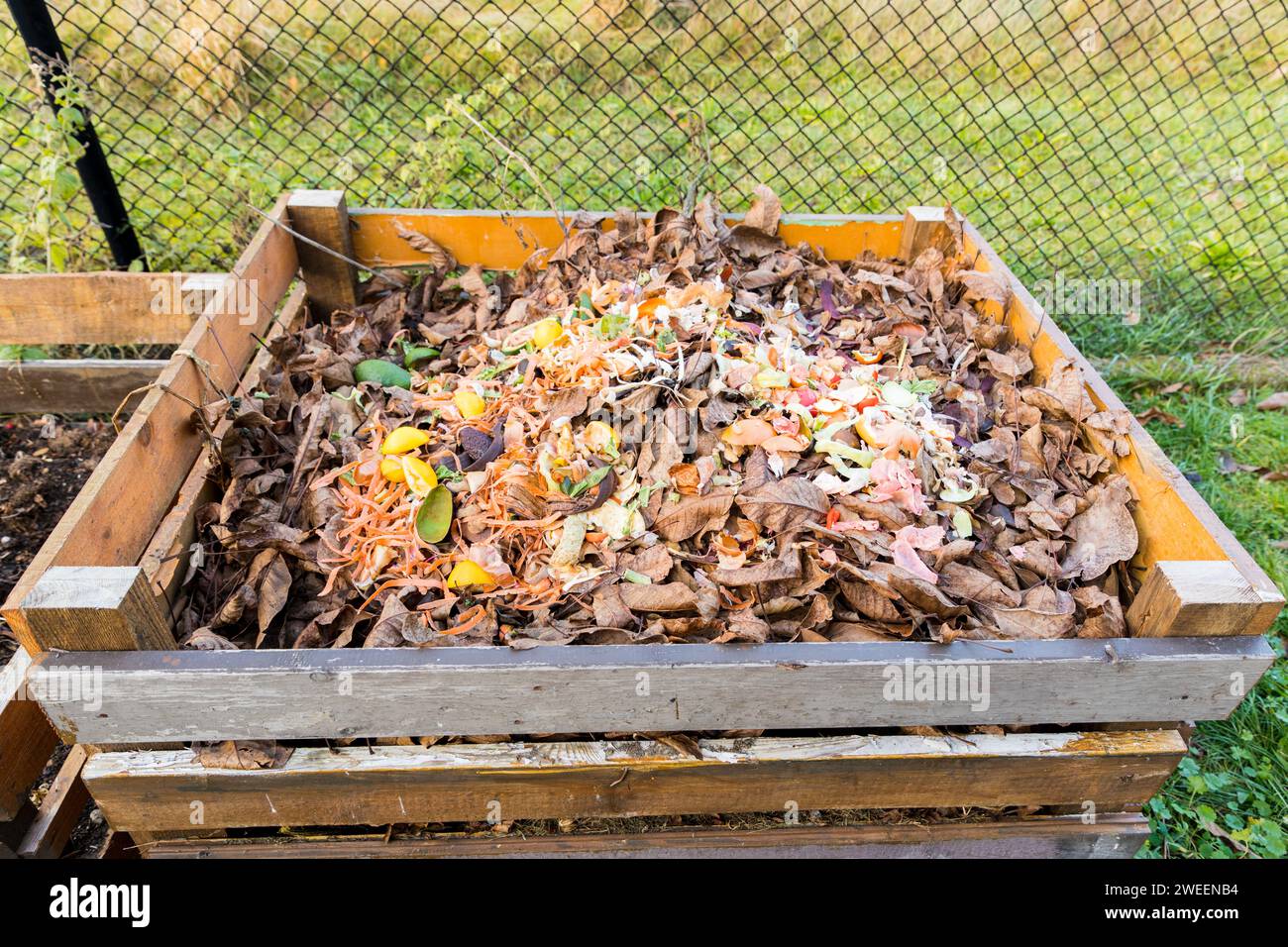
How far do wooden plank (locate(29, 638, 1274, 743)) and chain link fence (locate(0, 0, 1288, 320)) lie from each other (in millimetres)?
2347

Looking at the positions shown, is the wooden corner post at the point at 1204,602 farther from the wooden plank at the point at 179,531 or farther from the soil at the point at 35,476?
the soil at the point at 35,476

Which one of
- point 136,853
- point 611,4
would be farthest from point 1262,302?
point 136,853

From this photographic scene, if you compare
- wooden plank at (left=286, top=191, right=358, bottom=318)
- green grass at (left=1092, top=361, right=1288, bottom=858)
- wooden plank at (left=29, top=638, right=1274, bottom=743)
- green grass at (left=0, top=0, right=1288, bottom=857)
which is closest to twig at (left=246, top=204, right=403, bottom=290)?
wooden plank at (left=286, top=191, right=358, bottom=318)

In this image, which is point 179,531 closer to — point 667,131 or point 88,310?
point 88,310

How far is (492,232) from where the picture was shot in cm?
342

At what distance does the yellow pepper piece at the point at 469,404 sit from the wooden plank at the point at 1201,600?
5.92 feet

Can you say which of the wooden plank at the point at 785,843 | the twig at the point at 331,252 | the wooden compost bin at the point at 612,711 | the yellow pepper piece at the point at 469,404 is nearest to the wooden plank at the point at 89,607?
the wooden compost bin at the point at 612,711

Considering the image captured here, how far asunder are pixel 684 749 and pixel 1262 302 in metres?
4.47

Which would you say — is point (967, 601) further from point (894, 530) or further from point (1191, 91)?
point (1191, 91)

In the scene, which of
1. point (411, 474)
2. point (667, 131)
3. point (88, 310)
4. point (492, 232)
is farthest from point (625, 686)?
point (667, 131)

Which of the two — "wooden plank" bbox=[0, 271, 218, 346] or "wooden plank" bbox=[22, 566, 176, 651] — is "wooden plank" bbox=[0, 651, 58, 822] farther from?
"wooden plank" bbox=[0, 271, 218, 346]

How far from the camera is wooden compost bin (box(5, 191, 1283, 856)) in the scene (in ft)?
5.72

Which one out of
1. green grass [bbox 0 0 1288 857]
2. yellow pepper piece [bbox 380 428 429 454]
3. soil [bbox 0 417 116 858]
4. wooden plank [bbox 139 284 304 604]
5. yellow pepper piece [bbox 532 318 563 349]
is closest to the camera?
wooden plank [bbox 139 284 304 604]

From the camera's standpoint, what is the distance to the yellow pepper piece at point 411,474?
7.78ft
